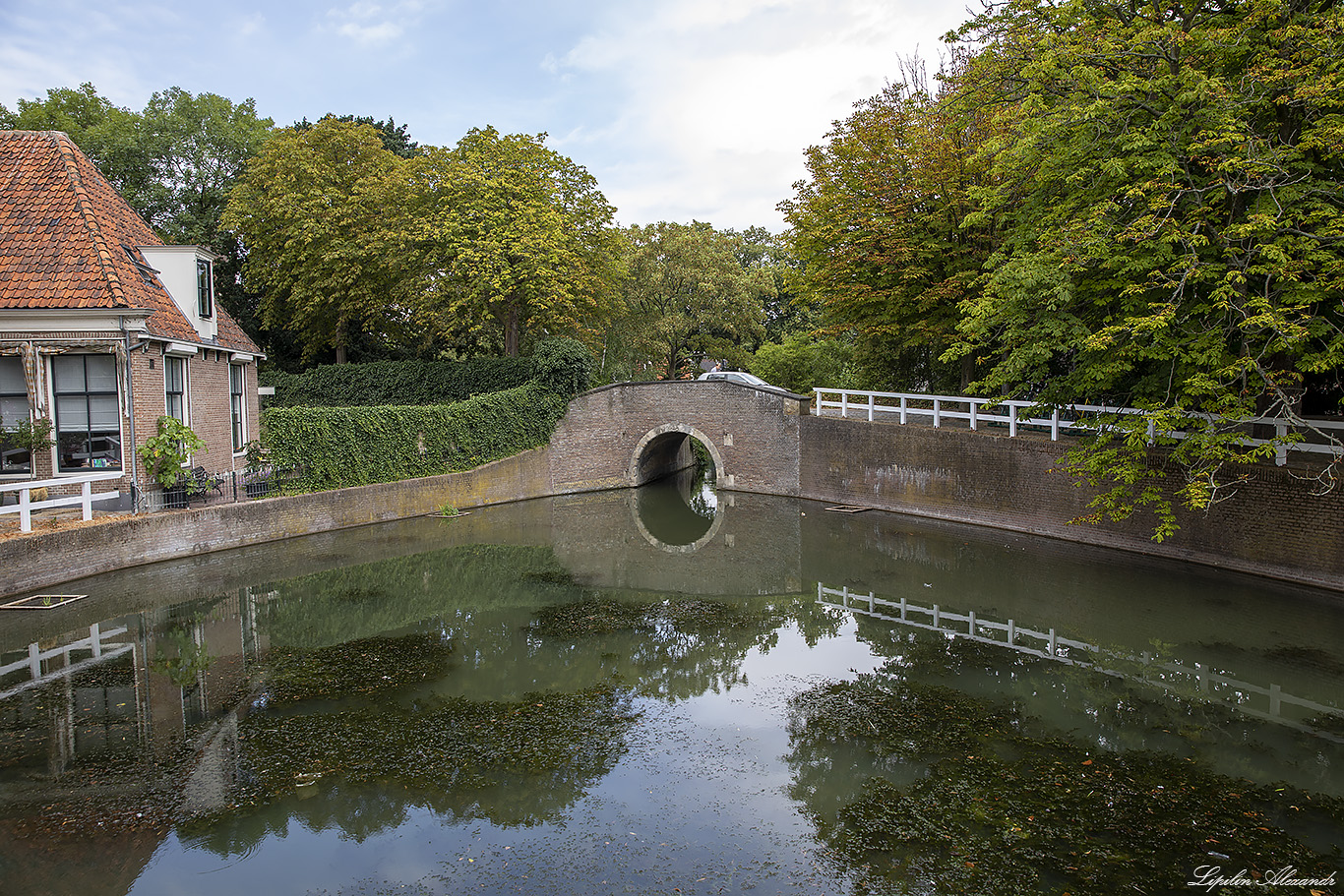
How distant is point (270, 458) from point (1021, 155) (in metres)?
15.7

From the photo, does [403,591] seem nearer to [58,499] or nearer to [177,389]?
[58,499]

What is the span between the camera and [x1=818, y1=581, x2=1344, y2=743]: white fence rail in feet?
29.8

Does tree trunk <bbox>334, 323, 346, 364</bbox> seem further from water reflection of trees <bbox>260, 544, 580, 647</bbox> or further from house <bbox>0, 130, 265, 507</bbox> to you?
water reflection of trees <bbox>260, 544, 580, 647</bbox>

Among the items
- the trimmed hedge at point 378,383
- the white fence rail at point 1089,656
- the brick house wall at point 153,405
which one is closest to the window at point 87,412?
the brick house wall at point 153,405

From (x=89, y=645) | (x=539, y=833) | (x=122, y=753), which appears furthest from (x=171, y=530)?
(x=539, y=833)

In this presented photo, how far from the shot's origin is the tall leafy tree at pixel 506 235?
24031 mm

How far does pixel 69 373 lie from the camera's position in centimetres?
1506

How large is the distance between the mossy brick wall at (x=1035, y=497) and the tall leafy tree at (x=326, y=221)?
46.4ft

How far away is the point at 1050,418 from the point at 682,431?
10798mm

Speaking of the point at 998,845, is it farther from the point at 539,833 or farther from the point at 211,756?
the point at 211,756

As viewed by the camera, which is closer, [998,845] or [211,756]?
[998,845]

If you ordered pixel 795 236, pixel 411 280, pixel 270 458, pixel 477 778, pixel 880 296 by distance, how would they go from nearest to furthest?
pixel 477 778
pixel 270 458
pixel 880 296
pixel 795 236
pixel 411 280

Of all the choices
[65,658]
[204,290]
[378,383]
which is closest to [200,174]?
[378,383]

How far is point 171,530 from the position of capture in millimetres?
15039
